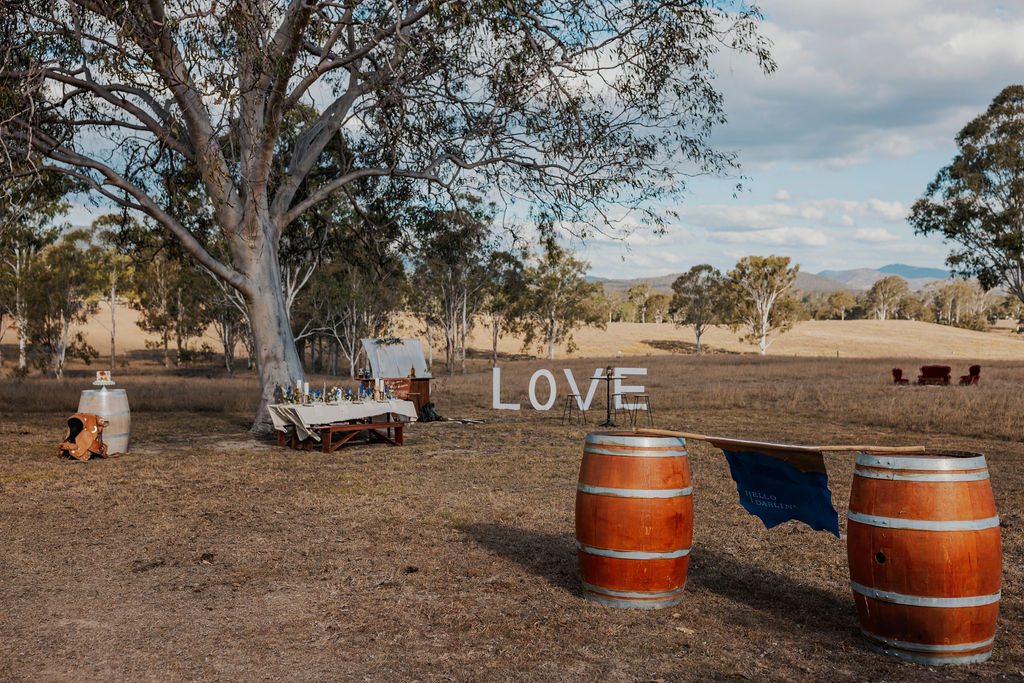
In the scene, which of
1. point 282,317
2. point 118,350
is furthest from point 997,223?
point 118,350

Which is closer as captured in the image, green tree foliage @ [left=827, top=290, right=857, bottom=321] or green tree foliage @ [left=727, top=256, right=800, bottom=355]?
green tree foliage @ [left=727, top=256, right=800, bottom=355]

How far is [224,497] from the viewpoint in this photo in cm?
823

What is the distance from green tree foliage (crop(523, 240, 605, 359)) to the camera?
189ft


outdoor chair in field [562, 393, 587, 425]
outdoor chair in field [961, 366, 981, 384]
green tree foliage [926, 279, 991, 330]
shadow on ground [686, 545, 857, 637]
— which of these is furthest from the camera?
green tree foliage [926, 279, 991, 330]

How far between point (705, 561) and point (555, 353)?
211 ft

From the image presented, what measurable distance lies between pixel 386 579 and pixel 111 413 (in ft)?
24.6

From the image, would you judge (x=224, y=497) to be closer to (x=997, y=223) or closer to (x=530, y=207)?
(x=530, y=207)

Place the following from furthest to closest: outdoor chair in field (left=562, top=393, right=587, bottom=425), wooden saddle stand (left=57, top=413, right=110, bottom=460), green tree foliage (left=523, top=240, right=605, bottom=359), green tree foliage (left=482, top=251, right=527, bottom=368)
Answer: green tree foliage (left=523, top=240, right=605, bottom=359) → green tree foliage (left=482, top=251, right=527, bottom=368) → outdoor chair in field (left=562, top=393, right=587, bottom=425) → wooden saddle stand (left=57, top=413, right=110, bottom=460)

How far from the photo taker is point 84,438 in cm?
1059

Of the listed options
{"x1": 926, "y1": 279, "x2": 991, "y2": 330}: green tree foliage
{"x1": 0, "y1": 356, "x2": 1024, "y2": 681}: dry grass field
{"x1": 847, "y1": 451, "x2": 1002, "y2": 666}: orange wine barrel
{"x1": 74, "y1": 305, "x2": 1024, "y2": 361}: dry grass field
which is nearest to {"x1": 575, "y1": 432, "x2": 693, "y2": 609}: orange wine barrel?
{"x1": 0, "y1": 356, "x2": 1024, "y2": 681}: dry grass field

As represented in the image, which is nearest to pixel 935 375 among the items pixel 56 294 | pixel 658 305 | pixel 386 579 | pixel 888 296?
pixel 386 579

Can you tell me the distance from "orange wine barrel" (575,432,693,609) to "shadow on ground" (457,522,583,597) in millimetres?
429

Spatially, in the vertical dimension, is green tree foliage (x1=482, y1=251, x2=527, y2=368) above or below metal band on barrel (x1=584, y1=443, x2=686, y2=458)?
above

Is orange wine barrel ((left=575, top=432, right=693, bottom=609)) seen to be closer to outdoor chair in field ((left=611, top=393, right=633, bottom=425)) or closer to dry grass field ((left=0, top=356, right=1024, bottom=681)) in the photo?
dry grass field ((left=0, top=356, right=1024, bottom=681))
